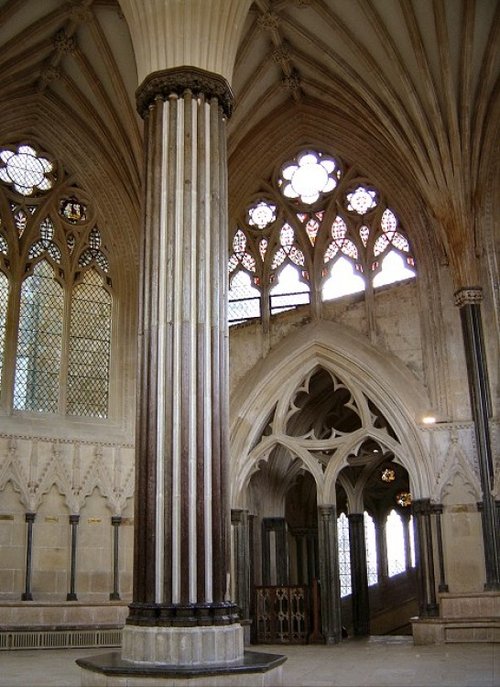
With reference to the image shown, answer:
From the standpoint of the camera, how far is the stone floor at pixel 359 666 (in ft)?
32.8

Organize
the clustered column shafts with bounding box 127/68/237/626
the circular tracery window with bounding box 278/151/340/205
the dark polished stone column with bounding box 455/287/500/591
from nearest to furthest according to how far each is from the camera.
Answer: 1. the clustered column shafts with bounding box 127/68/237/626
2. the dark polished stone column with bounding box 455/287/500/591
3. the circular tracery window with bounding box 278/151/340/205

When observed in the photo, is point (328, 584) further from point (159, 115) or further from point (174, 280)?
point (159, 115)

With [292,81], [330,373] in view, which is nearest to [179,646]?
[330,373]

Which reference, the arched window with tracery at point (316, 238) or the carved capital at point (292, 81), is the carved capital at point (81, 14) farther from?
the arched window with tracery at point (316, 238)

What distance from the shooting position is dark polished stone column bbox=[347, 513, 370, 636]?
64.0 feet

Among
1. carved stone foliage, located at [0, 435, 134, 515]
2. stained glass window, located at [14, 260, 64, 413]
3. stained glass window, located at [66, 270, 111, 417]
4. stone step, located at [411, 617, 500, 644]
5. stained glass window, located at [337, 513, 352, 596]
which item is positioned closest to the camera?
stone step, located at [411, 617, 500, 644]

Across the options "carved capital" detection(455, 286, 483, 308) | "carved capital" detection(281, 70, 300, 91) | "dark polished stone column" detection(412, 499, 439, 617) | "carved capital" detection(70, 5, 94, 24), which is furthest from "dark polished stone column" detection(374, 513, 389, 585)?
"carved capital" detection(70, 5, 94, 24)

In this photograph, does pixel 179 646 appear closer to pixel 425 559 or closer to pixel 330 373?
pixel 425 559

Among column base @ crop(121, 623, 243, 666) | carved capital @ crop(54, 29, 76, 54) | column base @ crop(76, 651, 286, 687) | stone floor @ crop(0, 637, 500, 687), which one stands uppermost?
carved capital @ crop(54, 29, 76, 54)

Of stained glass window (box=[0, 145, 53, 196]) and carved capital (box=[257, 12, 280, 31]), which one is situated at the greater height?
carved capital (box=[257, 12, 280, 31])

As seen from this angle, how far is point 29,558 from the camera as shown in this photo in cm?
1591

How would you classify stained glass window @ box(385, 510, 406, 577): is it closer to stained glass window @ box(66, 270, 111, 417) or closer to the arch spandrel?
the arch spandrel

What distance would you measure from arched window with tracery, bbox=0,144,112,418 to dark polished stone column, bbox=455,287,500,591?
7.27m

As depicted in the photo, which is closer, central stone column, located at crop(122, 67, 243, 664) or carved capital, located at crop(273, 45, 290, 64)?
central stone column, located at crop(122, 67, 243, 664)
